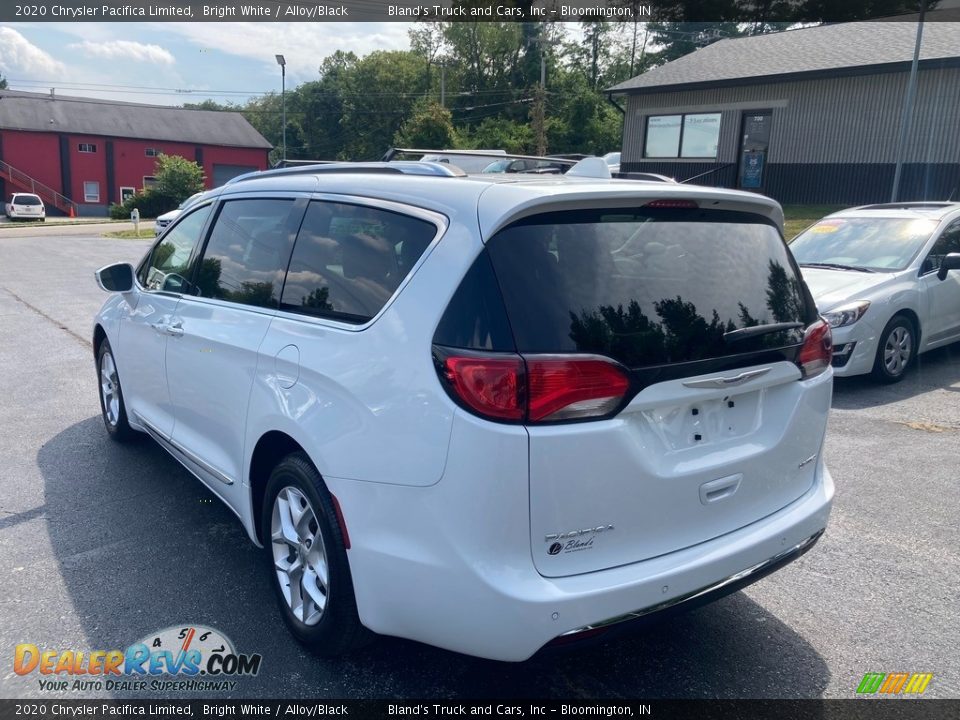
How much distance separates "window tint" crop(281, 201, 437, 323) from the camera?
9.52 ft

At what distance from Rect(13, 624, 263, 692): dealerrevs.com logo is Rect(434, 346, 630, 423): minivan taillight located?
1532 millimetres

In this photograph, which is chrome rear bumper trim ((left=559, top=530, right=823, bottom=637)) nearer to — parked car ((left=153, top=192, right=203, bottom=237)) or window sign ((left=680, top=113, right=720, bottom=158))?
parked car ((left=153, top=192, right=203, bottom=237))

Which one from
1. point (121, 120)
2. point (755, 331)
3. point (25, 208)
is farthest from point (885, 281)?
point (121, 120)

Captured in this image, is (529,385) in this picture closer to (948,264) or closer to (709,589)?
(709,589)

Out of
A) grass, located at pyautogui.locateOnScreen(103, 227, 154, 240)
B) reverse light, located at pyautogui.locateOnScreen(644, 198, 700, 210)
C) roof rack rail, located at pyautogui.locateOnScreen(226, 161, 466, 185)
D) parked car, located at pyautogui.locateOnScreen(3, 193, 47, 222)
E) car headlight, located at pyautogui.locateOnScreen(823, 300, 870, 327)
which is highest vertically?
roof rack rail, located at pyautogui.locateOnScreen(226, 161, 466, 185)

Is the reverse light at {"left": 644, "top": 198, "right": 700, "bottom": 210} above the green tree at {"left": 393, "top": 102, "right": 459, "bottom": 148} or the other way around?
the other way around

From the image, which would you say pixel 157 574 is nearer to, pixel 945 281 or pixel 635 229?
pixel 635 229

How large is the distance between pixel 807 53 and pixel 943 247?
1907cm

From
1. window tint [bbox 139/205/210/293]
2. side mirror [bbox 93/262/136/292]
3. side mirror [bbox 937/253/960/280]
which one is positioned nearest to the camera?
window tint [bbox 139/205/210/293]

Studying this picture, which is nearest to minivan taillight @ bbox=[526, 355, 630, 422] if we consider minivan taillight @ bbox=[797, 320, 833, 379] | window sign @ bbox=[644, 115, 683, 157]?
minivan taillight @ bbox=[797, 320, 833, 379]

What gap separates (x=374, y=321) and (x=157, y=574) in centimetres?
192

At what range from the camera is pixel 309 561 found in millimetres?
3135

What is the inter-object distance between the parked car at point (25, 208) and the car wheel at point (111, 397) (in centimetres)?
4626

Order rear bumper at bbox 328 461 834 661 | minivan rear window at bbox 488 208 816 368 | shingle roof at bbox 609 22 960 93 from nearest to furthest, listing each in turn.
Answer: rear bumper at bbox 328 461 834 661
minivan rear window at bbox 488 208 816 368
shingle roof at bbox 609 22 960 93
